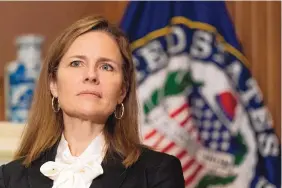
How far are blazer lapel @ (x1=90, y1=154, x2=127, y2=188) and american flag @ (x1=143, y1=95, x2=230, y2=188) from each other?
33.3 inches

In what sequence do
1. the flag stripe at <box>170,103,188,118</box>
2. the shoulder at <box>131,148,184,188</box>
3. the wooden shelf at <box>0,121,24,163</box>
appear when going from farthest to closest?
the flag stripe at <box>170,103,188,118</box> < the wooden shelf at <box>0,121,24,163</box> < the shoulder at <box>131,148,184,188</box>

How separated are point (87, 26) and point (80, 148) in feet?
0.98

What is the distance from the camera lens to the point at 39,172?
1377mm

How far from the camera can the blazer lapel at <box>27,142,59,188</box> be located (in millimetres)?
1352

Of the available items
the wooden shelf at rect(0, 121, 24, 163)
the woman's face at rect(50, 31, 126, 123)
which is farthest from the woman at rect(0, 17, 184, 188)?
the wooden shelf at rect(0, 121, 24, 163)

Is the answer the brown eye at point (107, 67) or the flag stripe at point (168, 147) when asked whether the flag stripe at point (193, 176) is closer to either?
the flag stripe at point (168, 147)

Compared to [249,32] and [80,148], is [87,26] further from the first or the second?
[249,32]

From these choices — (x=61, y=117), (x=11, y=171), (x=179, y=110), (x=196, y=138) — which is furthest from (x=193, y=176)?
(x=11, y=171)

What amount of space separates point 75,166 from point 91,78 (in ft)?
0.73

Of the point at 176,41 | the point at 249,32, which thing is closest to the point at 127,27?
the point at 176,41

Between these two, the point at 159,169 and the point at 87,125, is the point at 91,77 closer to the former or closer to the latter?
the point at 87,125

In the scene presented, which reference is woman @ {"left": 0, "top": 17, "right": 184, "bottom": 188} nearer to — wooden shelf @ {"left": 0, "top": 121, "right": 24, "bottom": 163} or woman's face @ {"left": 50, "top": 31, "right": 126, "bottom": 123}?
woman's face @ {"left": 50, "top": 31, "right": 126, "bottom": 123}

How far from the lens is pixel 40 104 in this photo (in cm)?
148

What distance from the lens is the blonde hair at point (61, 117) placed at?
1.40 meters
